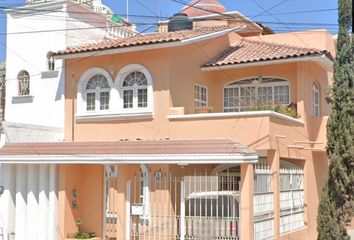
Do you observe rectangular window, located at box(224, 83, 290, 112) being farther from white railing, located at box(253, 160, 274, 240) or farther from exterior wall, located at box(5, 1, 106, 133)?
exterior wall, located at box(5, 1, 106, 133)

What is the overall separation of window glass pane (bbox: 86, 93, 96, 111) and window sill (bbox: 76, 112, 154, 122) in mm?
349

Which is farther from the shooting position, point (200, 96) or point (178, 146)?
point (200, 96)

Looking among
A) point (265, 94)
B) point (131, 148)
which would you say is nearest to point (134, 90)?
point (131, 148)

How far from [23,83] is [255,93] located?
346 inches

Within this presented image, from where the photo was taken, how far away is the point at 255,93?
1955 centimetres

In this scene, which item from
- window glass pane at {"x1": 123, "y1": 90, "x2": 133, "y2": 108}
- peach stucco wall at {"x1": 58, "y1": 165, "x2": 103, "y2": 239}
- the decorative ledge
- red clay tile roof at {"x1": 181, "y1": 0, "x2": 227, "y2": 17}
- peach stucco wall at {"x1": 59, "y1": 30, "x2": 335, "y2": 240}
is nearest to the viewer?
peach stucco wall at {"x1": 59, "y1": 30, "x2": 335, "y2": 240}

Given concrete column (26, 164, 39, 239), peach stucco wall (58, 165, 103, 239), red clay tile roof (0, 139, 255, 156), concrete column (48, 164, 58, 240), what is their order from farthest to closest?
concrete column (26, 164, 39, 239) < peach stucco wall (58, 165, 103, 239) < concrete column (48, 164, 58, 240) < red clay tile roof (0, 139, 255, 156)

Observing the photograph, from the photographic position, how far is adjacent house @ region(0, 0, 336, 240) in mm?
14977

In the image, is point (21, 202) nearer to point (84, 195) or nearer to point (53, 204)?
point (53, 204)

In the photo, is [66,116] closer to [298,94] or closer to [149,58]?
[149,58]

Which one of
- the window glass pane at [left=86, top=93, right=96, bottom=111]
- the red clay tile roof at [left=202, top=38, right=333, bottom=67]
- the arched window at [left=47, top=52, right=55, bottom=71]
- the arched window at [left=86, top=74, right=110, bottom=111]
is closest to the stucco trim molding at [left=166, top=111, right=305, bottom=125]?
the red clay tile roof at [left=202, top=38, right=333, bottom=67]

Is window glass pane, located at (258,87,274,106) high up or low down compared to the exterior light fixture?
up

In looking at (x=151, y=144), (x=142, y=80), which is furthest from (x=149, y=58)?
(x=151, y=144)

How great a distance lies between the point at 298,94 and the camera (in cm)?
1834
